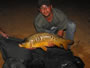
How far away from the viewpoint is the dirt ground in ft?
15.7

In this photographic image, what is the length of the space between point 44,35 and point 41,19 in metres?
0.81

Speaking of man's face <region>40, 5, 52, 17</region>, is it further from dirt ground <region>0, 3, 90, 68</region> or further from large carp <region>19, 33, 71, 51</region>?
dirt ground <region>0, 3, 90, 68</region>

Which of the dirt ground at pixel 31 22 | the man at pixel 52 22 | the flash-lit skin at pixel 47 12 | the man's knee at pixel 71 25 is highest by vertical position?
the flash-lit skin at pixel 47 12

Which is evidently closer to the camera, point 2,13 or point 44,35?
point 44,35

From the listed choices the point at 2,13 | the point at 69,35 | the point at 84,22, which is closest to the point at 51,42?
the point at 69,35

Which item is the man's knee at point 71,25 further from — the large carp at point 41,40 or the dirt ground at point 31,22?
the large carp at point 41,40

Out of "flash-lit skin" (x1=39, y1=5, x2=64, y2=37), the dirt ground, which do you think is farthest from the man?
the dirt ground

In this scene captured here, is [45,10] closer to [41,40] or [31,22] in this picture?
[41,40]

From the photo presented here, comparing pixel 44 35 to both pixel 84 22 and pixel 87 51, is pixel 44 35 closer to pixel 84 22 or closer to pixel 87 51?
pixel 87 51

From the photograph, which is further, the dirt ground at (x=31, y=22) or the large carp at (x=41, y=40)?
the dirt ground at (x=31, y=22)

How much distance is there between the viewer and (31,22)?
682 cm

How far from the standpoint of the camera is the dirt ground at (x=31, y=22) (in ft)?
15.7

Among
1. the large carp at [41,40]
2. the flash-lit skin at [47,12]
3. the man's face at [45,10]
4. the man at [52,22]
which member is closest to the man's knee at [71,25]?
the man at [52,22]

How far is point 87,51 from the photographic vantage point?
4.62 m
